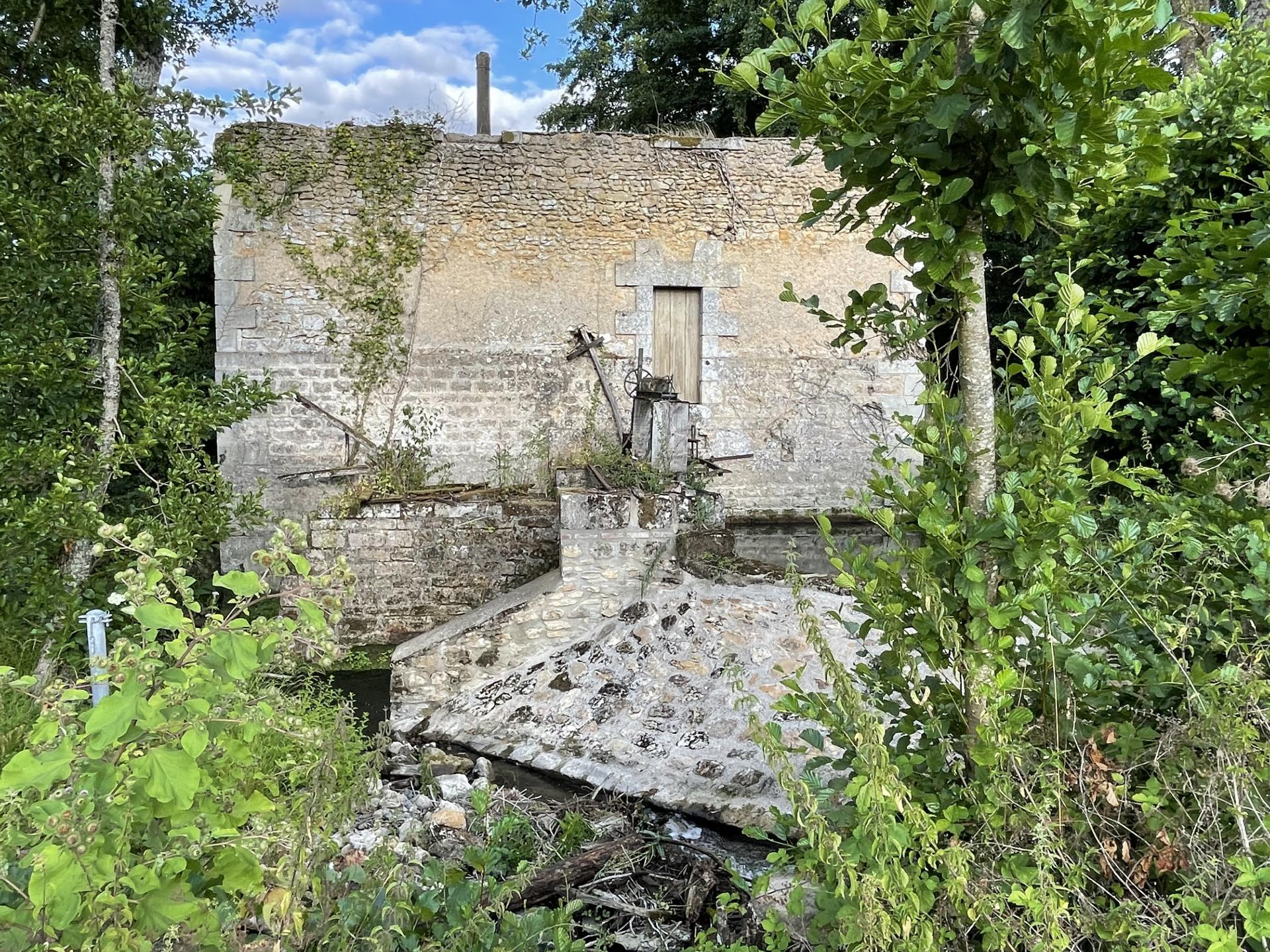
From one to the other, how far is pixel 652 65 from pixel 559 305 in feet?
20.3

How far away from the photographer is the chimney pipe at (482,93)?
8.95m

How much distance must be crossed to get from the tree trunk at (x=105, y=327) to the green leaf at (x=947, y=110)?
15.0 feet

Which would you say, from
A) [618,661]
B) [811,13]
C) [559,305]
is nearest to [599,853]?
[618,661]

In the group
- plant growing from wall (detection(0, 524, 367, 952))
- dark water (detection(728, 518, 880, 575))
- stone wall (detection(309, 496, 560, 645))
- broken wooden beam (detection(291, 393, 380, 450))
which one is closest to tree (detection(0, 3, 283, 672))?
stone wall (detection(309, 496, 560, 645))

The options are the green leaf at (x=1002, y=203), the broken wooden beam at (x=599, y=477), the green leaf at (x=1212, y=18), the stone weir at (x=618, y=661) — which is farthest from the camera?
the broken wooden beam at (x=599, y=477)

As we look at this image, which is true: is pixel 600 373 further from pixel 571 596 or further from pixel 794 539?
pixel 571 596

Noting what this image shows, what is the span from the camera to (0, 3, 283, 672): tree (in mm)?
3998

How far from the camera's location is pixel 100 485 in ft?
14.1

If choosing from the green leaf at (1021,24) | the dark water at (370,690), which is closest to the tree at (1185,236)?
the green leaf at (1021,24)

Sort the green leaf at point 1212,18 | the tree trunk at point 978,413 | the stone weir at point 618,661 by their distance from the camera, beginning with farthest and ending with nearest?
the stone weir at point 618,661
the tree trunk at point 978,413
the green leaf at point 1212,18

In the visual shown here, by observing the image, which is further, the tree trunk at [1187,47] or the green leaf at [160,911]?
the tree trunk at [1187,47]

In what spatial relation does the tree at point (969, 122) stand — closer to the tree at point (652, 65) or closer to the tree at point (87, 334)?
the tree at point (87, 334)

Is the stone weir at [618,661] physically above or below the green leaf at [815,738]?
below

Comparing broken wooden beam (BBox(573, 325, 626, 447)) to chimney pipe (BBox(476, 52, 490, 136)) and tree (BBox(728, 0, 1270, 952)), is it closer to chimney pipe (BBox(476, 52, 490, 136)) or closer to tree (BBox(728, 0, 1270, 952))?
chimney pipe (BBox(476, 52, 490, 136))
